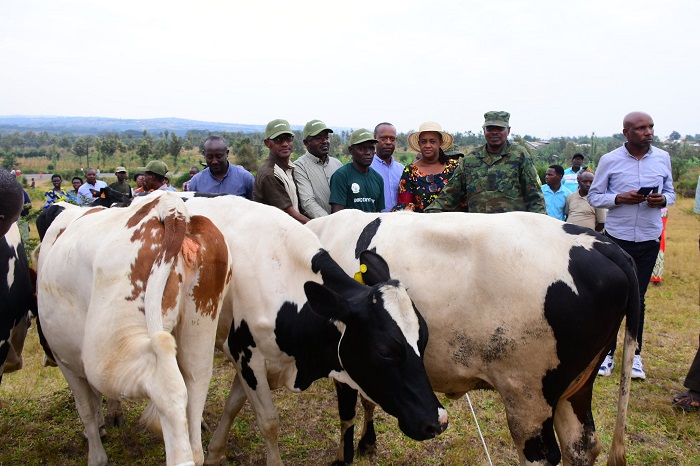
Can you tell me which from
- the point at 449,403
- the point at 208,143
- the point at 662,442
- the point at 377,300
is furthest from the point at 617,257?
the point at 208,143

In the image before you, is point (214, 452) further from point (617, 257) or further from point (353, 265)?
point (617, 257)

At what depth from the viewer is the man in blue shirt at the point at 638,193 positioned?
545cm

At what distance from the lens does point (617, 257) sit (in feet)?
11.4

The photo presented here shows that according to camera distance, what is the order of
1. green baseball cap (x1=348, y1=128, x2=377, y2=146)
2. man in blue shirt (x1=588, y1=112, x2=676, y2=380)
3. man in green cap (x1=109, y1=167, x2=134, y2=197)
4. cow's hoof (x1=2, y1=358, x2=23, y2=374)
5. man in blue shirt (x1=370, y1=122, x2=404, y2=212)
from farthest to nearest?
man in green cap (x1=109, y1=167, x2=134, y2=197) → man in blue shirt (x1=370, y1=122, x2=404, y2=212) → green baseball cap (x1=348, y1=128, x2=377, y2=146) → man in blue shirt (x1=588, y1=112, x2=676, y2=380) → cow's hoof (x1=2, y1=358, x2=23, y2=374)

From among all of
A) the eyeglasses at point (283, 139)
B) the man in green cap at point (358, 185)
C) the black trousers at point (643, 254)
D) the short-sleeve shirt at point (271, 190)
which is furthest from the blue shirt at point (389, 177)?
the black trousers at point (643, 254)

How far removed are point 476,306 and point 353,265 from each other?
3.35ft

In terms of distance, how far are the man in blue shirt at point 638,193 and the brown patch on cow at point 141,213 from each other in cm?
448

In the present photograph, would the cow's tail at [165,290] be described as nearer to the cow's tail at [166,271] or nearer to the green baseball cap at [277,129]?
the cow's tail at [166,271]

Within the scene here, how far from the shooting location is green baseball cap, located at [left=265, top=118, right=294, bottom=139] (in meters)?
5.71

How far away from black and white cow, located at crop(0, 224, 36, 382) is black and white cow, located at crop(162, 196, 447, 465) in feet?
4.45

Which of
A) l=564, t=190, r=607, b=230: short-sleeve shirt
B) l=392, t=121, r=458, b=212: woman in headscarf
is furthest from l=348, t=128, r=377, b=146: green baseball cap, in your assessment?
l=564, t=190, r=607, b=230: short-sleeve shirt

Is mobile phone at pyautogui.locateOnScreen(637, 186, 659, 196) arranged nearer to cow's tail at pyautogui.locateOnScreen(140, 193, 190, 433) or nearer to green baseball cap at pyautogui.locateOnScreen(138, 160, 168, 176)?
cow's tail at pyautogui.locateOnScreen(140, 193, 190, 433)

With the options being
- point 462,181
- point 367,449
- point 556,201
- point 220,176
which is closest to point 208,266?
point 367,449

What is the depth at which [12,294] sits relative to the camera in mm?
4062
